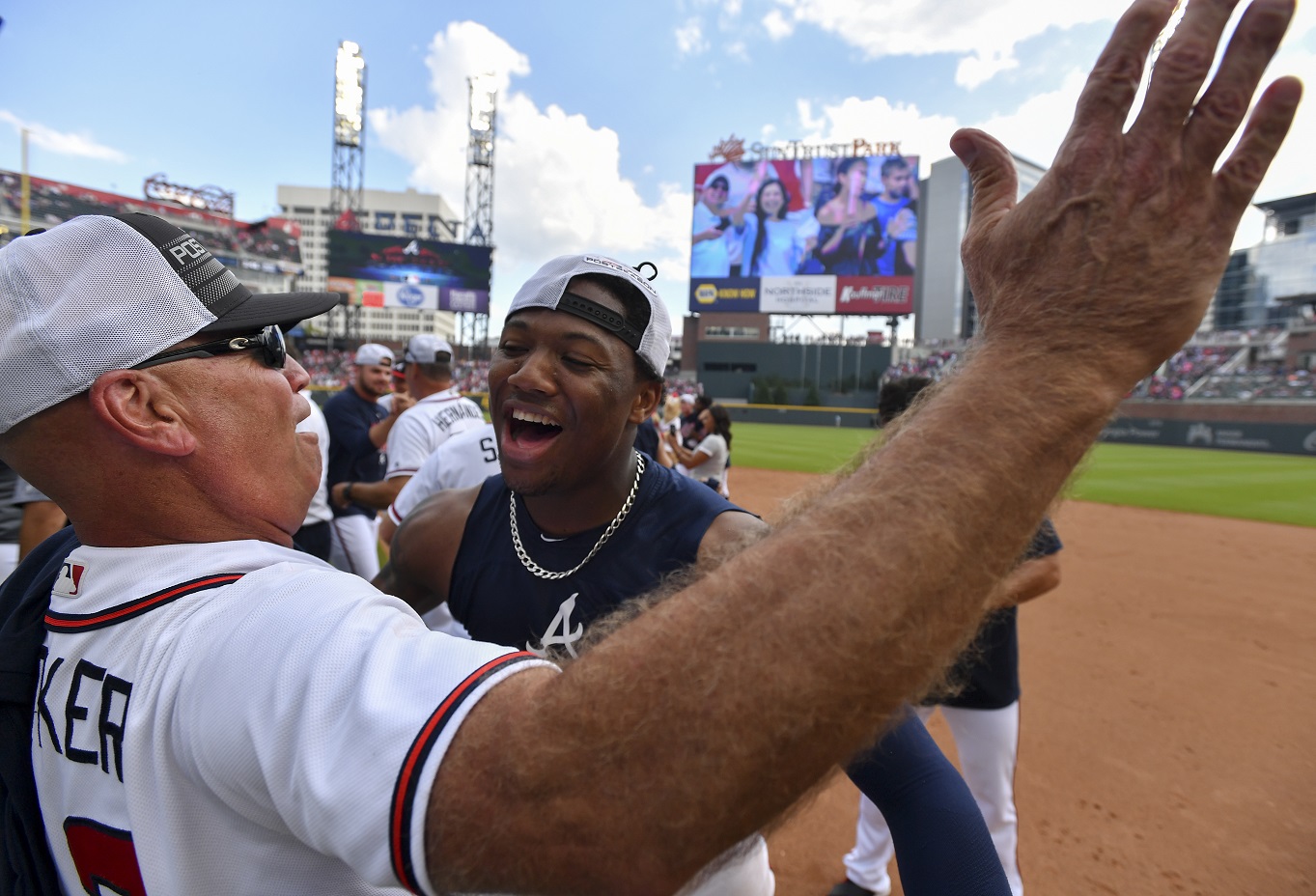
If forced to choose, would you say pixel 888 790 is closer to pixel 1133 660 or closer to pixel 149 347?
pixel 149 347

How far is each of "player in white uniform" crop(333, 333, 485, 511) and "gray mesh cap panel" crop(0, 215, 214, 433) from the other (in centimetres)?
358

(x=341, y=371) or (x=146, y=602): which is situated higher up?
(x=341, y=371)

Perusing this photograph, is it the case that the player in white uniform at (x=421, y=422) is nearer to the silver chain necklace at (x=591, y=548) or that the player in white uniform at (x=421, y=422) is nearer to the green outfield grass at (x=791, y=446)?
the silver chain necklace at (x=591, y=548)

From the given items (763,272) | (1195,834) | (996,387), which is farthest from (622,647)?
(763,272)

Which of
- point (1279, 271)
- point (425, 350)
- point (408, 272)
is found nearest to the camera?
point (425, 350)

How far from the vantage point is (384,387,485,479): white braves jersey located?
5.05m

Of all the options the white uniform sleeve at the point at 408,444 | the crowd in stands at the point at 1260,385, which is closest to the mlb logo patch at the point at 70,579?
the white uniform sleeve at the point at 408,444

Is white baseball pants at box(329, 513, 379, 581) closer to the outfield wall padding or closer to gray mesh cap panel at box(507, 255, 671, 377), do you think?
gray mesh cap panel at box(507, 255, 671, 377)

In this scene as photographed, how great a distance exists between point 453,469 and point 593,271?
7.05ft

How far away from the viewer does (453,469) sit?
3.84 metres

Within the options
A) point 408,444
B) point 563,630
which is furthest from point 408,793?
point 408,444

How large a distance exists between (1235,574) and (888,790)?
1063 centimetres

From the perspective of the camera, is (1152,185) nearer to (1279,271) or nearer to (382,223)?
(1279,271)

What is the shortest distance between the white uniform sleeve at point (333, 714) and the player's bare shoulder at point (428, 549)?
54.6 inches
